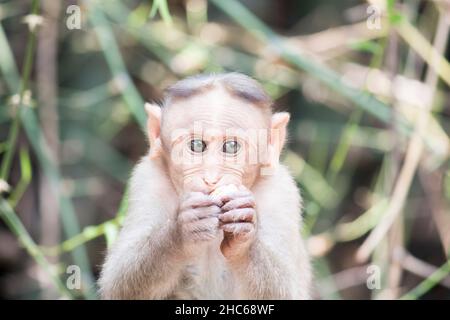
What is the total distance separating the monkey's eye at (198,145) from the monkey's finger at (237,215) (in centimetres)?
21

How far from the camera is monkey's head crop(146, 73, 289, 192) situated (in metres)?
2.66

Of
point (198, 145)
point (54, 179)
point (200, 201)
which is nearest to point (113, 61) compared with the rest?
point (54, 179)

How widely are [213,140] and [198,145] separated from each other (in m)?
0.06

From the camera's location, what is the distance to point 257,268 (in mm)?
2971

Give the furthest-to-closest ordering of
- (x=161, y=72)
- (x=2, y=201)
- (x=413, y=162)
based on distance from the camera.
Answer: (x=161, y=72) → (x=413, y=162) → (x=2, y=201)

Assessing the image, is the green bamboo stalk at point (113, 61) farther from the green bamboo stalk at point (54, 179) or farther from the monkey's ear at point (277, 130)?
the monkey's ear at point (277, 130)

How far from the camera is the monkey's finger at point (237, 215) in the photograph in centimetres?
259

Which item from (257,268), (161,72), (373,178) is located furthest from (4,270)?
(257,268)

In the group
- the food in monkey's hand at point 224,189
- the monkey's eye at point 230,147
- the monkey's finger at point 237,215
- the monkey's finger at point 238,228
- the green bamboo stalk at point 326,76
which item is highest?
the green bamboo stalk at point 326,76

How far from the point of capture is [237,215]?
8.50ft

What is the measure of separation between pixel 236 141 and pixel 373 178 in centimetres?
397

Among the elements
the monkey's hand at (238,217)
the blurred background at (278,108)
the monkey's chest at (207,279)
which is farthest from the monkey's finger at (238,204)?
the blurred background at (278,108)

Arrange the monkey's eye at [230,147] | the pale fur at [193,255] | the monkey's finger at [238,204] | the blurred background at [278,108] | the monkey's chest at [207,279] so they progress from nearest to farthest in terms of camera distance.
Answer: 1. the monkey's finger at [238,204]
2. the monkey's eye at [230,147]
3. the pale fur at [193,255]
4. the monkey's chest at [207,279]
5. the blurred background at [278,108]

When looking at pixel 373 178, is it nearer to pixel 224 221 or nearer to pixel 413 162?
pixel 413 162
